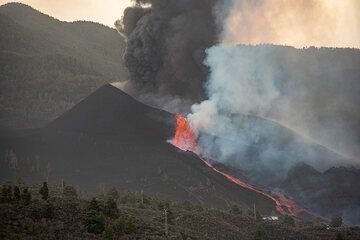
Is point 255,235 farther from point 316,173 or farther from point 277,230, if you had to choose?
point 316,173

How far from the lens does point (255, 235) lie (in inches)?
2857

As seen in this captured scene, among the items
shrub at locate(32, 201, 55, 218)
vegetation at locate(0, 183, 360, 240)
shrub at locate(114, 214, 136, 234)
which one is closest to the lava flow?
vegetation at locate(0, 183, 360, 240)

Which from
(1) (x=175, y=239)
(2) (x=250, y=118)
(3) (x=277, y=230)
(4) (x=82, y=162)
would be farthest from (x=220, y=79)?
(1) (x=175, y=239)

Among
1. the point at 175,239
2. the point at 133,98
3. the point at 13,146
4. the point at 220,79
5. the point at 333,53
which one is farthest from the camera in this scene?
the point at 333,53

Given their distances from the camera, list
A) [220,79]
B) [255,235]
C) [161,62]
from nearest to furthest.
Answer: [255,235], [220,79], [161,62]

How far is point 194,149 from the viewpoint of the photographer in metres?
125

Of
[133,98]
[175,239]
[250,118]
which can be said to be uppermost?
[133,98]

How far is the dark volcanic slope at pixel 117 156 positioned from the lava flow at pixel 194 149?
1279mm

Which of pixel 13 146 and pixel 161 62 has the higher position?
pixel 161 62

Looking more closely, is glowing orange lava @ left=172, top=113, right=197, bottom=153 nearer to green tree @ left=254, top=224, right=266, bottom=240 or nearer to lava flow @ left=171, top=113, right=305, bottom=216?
lava flow @ left=171, top=113, right=305, bottom=216

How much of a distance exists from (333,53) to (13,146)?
102m

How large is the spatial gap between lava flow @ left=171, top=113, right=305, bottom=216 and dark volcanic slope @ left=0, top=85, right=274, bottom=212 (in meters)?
1.28

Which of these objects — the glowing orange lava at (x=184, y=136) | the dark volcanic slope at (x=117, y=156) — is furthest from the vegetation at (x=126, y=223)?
the glowing orange lava at (x=184, y=136)

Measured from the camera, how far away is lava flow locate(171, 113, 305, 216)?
350 feet
